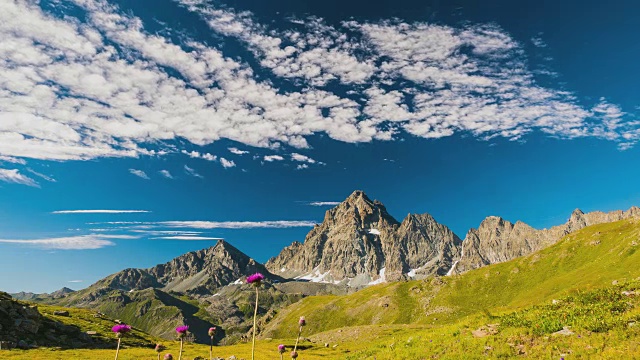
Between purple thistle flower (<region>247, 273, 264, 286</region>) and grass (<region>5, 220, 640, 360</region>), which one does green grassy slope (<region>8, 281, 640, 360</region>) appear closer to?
grass (<region>5, 220, 640, 360</region>)

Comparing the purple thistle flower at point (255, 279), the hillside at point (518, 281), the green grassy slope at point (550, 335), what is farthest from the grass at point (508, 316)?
the purple thistle flower at point (255, 279)

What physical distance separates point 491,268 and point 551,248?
27723 millimetres

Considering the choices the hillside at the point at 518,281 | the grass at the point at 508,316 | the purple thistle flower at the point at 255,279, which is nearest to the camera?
the purple thistle flower at the point at 255,279

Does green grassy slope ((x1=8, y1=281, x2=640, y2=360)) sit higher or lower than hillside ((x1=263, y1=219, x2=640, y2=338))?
lower

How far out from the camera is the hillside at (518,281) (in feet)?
354

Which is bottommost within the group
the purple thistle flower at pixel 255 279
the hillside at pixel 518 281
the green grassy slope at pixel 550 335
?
the green grassy slope at pixel 550 335

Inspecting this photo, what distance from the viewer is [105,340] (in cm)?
10638

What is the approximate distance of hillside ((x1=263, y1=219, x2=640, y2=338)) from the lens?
354 ft

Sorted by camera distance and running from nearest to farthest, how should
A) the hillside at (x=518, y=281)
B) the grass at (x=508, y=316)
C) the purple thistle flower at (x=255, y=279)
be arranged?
the purple thistle flower at (x=255, y=279)
the grass at (x=508, y=316)
the hillside at (x=518, y=281)

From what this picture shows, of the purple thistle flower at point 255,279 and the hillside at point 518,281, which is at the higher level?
the hillside at point 518,281

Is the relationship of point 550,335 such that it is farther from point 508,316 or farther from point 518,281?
point 518,281

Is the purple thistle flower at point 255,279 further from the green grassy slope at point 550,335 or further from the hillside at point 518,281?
the hillside at point 518,281

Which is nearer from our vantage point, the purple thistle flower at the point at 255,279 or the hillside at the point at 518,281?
the purple thistle flower at the point at 255,279

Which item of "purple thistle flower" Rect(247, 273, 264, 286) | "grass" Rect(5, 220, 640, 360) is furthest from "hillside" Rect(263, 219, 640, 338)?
"purple thistle flower" Rect(247, 273, 264, 286)
